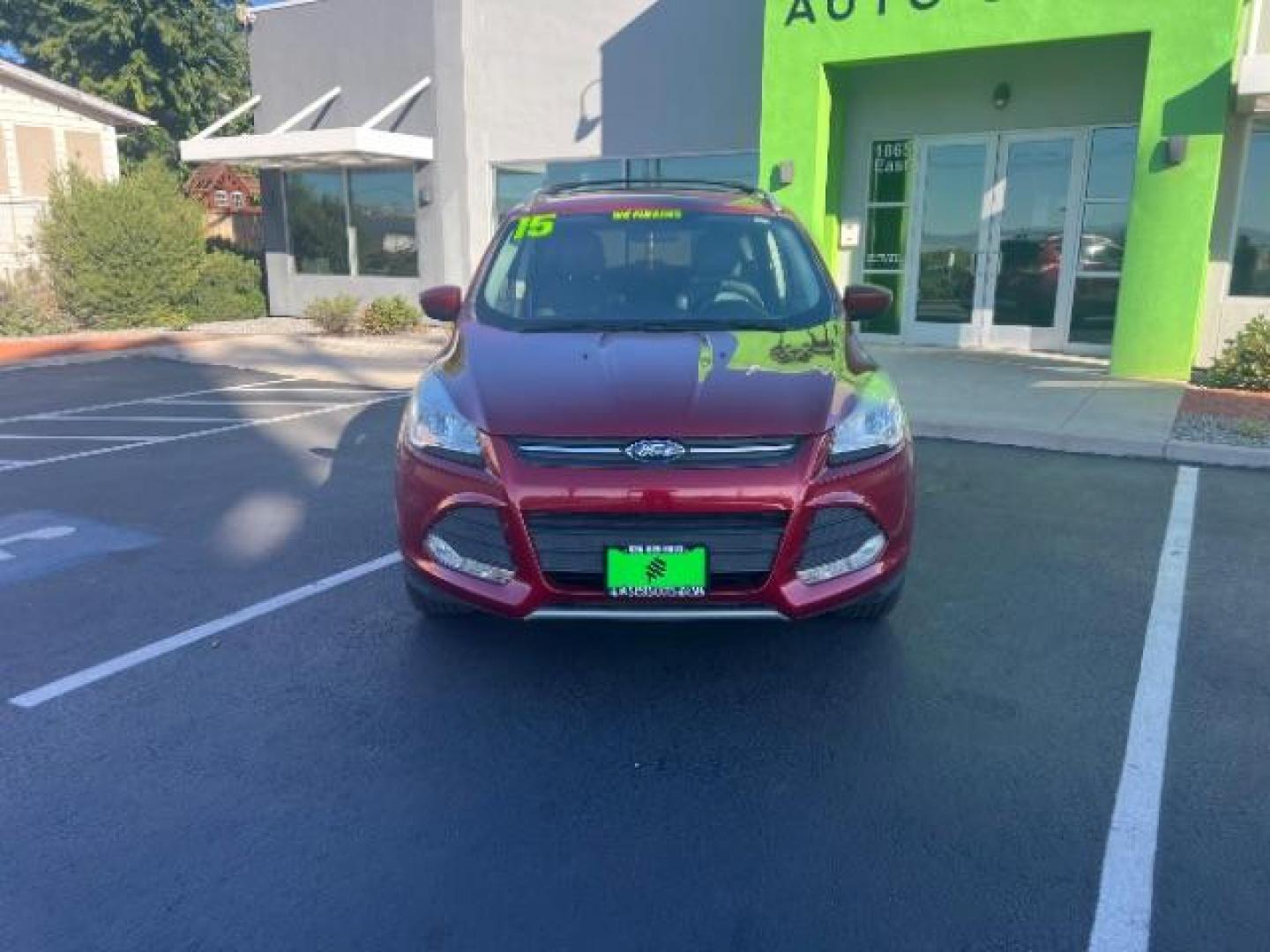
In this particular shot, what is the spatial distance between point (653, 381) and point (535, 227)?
166 cm

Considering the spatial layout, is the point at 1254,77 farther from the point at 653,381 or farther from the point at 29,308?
the point at 29,308

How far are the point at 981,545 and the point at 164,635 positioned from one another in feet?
13.2

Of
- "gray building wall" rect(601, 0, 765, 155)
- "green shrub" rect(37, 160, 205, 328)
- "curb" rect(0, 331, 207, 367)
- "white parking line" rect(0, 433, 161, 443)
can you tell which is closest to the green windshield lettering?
"white parking line" rect(0, 433, 161, 443)

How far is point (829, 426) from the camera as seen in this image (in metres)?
3.36

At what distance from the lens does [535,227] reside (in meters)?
4.82

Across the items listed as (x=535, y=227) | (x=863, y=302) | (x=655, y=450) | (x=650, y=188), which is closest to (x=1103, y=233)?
(x=650, y=188)

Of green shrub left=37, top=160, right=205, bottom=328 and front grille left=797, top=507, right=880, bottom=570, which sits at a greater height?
green shrub left=37, top=160, right=205, bottom=328

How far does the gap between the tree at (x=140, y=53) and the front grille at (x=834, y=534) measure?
28789mm

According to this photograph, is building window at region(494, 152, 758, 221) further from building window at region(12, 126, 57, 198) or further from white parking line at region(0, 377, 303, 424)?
building window at region(12, 126, 57, 198)

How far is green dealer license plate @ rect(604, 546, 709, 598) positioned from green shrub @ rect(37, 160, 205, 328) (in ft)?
52.3

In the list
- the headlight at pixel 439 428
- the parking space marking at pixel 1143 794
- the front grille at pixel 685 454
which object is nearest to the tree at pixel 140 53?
the headlight at pixel 439 428

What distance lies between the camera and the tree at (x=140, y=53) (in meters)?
25.8

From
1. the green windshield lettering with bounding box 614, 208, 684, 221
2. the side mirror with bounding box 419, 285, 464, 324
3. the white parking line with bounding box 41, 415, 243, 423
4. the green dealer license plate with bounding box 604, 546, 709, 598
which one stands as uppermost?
the green windshield lettering with bounding box 614, 208, 684, 221

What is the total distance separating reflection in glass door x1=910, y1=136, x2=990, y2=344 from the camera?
1195 centimetres
